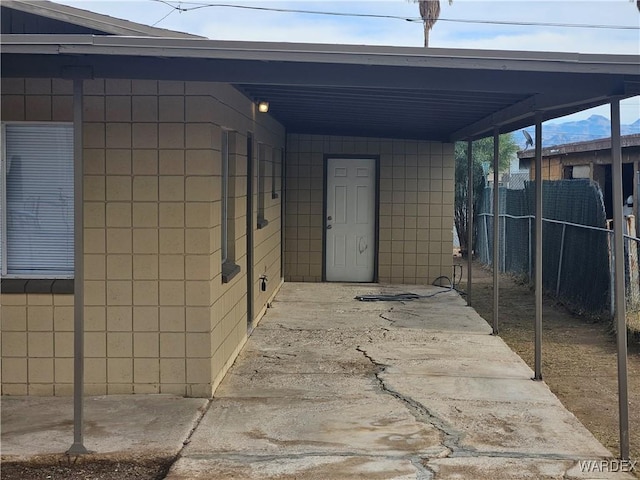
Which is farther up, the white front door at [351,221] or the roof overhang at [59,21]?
the roof overhang at [59,21]

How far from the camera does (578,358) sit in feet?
28.3

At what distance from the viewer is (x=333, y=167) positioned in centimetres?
1343

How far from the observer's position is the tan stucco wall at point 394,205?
13.3m

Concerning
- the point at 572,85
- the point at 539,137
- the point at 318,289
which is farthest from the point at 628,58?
the point at 318,289

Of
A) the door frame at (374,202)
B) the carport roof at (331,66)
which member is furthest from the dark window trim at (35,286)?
the door frame at (374,202)

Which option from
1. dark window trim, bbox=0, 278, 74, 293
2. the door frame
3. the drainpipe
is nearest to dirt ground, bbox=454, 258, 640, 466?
the drainpipe

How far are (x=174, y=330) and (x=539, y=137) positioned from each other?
3.59 meters

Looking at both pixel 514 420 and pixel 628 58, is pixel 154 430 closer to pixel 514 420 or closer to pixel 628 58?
pixel 514 420

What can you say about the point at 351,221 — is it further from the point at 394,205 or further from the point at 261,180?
the point at 261,180

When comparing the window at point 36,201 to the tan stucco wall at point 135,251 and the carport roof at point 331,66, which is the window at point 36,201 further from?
the carport roof at point 331,66

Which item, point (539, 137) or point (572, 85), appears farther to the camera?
point (539, 137)

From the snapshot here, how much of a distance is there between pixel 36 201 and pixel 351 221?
7925 millimetres

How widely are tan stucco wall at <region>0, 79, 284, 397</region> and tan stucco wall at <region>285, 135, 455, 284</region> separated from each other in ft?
23.1

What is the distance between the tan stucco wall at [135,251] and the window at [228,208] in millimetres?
893
